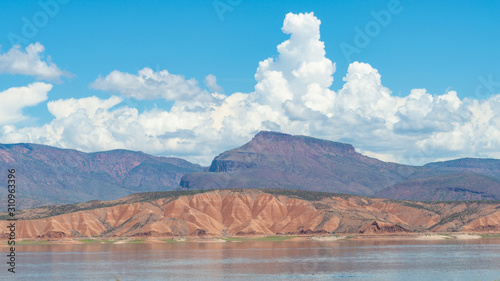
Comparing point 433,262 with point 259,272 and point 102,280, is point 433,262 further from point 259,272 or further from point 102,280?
point 102,280

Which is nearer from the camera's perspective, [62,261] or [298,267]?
[298,267]

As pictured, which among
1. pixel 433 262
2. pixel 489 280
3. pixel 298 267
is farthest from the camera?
pixel 433 262

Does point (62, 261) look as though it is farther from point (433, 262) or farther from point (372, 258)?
point (433, 262)

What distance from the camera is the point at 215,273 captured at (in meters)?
125

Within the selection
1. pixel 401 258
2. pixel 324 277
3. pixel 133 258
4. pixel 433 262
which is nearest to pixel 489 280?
pixel 324 277

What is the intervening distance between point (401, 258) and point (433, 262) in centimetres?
1162

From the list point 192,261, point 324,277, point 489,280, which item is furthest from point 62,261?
point 489,280

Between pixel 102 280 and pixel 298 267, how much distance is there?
132 ft

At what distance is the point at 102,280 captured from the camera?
116250mm

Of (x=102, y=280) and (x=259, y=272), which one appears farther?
(x=259, y=272)

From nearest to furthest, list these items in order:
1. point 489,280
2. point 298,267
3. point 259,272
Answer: point 489,280 < point 259,272 < point 298,267

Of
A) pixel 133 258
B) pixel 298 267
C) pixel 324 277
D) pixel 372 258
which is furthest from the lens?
pixel 133 258

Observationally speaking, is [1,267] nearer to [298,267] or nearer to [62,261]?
[62,261]

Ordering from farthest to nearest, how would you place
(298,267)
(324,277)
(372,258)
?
(372,258), (298,267), (324,277)
